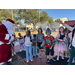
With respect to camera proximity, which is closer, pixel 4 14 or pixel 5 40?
pixel 5 40

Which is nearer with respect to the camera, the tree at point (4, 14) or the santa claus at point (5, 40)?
the santa claus at point (5, 40)

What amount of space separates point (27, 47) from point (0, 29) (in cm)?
118

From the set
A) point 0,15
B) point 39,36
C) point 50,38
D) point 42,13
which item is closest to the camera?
point 50,38

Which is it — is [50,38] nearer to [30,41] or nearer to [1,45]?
[30,41]

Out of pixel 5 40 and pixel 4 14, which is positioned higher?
pixel 4 14

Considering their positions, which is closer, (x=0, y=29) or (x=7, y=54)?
(x=0, y=29)

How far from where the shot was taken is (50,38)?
98.2 inches

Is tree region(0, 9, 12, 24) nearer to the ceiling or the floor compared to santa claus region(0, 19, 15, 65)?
nearer to the ceiling

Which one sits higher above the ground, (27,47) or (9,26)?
(9,26)

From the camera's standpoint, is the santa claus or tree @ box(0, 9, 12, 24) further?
tree @ box(0, 9, 12, 24)

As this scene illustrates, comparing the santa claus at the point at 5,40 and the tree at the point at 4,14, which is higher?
the tree at the point at 4,14

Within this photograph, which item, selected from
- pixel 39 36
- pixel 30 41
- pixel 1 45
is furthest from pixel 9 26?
pixel 39 36
